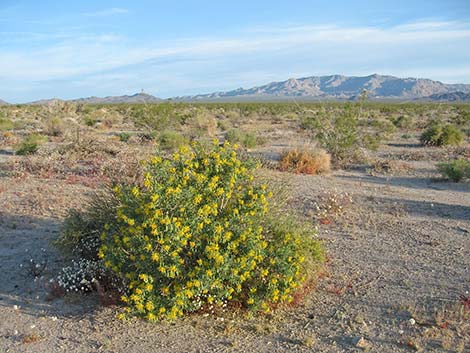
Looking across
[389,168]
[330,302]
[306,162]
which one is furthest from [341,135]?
[330,302]

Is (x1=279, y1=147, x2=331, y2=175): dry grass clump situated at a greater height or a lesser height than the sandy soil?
greater

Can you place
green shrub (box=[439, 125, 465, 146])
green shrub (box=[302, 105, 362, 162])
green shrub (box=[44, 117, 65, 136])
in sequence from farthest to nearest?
green shrub (box=[44, 117, 65, 136]) → green shrub (box=[439, 125, 465, 146]) → green shrub (box=[302, 105, 362, 162])

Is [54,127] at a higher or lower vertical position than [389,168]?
higher

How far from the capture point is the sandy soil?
5.42 m

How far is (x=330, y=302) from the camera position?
6.35 m

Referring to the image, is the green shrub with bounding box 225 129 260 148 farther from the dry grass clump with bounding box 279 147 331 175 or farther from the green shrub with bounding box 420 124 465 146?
the green shrub with bounding box 420 124 465 146

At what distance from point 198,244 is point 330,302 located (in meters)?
1.87

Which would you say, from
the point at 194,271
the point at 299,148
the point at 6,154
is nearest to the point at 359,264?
the point at 194,271

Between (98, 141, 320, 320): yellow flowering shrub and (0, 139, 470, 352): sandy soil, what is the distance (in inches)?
11.9

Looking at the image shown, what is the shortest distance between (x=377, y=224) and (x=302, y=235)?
3.49m

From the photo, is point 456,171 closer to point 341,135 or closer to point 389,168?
point 389,168

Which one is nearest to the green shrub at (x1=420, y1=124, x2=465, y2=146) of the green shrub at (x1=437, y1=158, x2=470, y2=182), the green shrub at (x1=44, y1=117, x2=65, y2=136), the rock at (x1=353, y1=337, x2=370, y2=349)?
the green shrub at (x1=437, y1=158, x2=470, y2=182)

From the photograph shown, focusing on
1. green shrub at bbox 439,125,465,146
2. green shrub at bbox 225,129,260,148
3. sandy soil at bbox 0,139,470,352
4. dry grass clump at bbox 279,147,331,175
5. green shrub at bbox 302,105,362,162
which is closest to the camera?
sandy soil at bbox 0,139,470,352

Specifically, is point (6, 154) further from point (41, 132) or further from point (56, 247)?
point (56, 247)
